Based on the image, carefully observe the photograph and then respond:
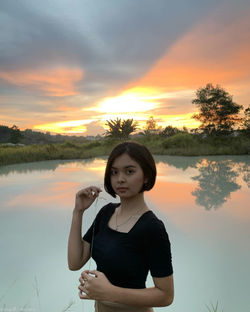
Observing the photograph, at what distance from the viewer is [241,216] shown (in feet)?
15.7

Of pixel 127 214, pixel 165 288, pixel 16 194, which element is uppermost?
pixel 127 214

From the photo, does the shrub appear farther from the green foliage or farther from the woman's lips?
the green foliage

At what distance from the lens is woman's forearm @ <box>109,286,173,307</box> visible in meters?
0.72

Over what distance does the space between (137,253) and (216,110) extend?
21.7 metres

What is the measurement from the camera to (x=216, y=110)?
2086 cm

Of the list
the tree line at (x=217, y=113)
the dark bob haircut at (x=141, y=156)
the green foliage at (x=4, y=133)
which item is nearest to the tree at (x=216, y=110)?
the tree line at (x=217, y=113)

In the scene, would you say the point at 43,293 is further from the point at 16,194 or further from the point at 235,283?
the point at 16,194

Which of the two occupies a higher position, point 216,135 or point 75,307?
point 216,135

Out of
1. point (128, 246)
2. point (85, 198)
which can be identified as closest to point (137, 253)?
point (128, 246)

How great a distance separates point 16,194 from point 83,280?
6750mm

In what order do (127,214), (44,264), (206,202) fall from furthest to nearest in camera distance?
(206,202), (44,264), (127,214)

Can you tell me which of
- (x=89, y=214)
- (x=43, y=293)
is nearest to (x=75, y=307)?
(x=43, y=293)

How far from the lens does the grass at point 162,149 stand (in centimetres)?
1477

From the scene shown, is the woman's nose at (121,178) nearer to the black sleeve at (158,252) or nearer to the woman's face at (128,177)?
the woman's face at (128,177)
